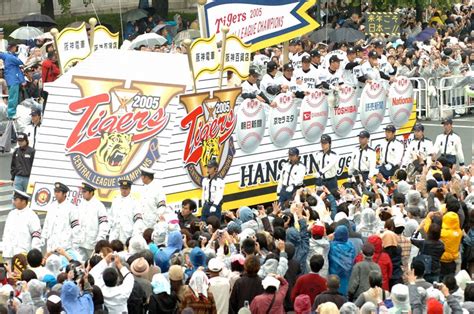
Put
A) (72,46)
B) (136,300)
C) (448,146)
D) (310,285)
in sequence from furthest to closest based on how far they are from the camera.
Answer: (448,146), (72,46), (310,285), (136,300)

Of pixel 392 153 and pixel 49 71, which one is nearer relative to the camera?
pixel 392 153

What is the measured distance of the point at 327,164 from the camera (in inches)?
1012

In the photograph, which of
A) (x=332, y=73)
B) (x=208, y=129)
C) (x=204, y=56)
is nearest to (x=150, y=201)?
(x=208, y=129)

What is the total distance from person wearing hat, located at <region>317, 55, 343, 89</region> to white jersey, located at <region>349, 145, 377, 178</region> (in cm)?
242

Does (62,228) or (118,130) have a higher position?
(118,130)

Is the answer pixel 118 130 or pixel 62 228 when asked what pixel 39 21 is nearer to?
pixel 118 130

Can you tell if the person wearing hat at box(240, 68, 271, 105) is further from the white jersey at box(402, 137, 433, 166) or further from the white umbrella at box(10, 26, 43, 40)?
the white umbrella at box(10, 26, 43, 40)

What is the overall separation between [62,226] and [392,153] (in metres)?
7.35

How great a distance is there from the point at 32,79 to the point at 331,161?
31.2ft

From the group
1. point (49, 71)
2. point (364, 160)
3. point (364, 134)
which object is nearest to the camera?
point (364, 134)

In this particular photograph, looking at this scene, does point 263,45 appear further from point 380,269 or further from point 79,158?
point 380,269

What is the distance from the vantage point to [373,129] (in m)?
28.3

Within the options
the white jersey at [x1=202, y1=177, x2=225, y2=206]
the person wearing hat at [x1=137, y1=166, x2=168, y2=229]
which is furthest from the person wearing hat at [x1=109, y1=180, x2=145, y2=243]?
the white jersey at [x1=202, y1=177, x2=225, y2=206]

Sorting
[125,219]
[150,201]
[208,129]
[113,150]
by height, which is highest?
[208,129]
